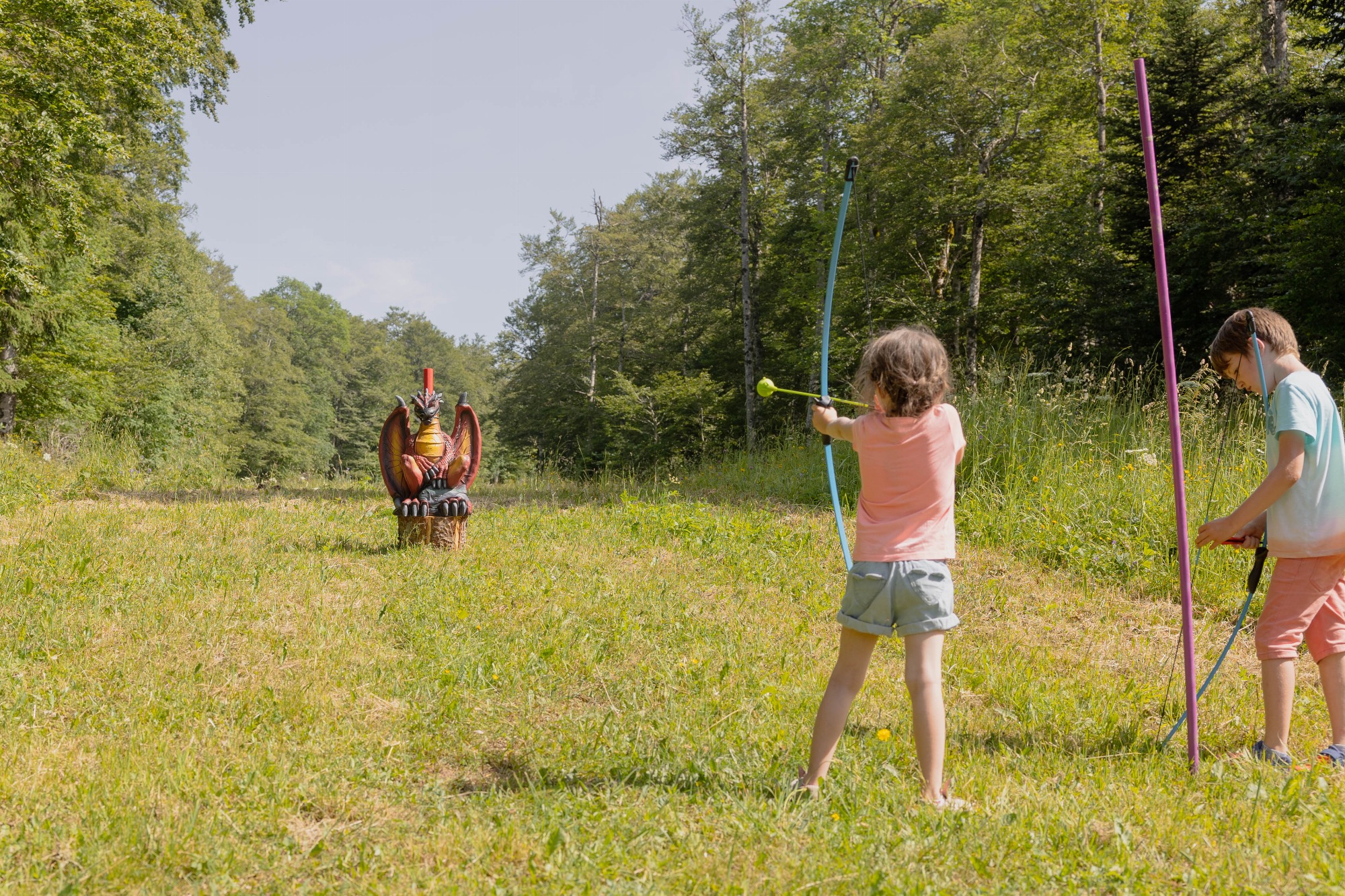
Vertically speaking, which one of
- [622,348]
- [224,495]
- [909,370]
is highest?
[622,348]

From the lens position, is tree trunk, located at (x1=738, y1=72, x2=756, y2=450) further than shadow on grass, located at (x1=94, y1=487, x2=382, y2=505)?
Yes

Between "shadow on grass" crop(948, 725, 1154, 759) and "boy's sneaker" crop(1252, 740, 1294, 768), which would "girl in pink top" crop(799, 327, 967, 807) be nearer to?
"shadow on grass" crop(948, 725, 1154, 759)

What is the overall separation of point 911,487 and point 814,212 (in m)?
24.2

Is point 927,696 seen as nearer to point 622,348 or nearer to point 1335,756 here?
point 1335,756

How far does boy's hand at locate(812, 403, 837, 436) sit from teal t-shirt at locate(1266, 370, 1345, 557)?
71.4 inches

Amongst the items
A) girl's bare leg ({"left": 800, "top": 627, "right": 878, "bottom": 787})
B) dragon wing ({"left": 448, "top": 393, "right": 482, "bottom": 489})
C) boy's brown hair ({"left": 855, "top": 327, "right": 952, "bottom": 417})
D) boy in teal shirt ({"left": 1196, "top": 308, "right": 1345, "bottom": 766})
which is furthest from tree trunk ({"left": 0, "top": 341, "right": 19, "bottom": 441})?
boy in teal shirt ({"left": 1196, "top": 308, "right": 1345, "bottom": 766})

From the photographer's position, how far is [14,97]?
455 inches

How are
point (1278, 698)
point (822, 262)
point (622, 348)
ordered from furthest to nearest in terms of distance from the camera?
point (622, 348) → point (822, 262) → point (1278, 698)

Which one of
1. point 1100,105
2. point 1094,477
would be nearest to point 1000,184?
point 1100,105

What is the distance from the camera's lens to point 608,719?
4066 millimetres

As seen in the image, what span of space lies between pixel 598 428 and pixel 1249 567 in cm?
2758

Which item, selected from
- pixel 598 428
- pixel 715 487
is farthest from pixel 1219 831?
pixel 598 428

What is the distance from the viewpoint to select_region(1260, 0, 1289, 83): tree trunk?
15422mm

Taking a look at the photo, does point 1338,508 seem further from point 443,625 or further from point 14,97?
point 14,97
